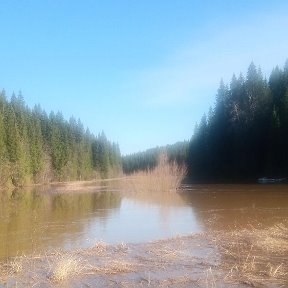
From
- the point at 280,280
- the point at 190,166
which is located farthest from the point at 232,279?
the point at 190,166

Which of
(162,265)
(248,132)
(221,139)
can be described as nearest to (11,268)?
(162,265)

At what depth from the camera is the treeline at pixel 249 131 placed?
2339 inches

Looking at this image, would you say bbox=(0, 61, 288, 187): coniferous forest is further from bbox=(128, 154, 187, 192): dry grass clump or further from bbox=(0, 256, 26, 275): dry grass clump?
bbox=(0, 256, 26, 275): dry grass clump

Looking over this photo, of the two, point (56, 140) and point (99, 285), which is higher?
point (56, 140)

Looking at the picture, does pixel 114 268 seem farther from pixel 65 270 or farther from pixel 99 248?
pixel 99 248

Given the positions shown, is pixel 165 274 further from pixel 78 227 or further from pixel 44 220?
pixel 44 220

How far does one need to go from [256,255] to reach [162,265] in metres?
2.89

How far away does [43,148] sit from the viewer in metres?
89.9

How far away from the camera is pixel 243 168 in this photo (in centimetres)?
6606

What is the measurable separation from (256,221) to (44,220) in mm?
11118

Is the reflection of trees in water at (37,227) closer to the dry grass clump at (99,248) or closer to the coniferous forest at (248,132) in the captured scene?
the dry grass clump at (99,248)

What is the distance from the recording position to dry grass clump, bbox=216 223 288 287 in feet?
31.8

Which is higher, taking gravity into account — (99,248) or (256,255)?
(99,248)

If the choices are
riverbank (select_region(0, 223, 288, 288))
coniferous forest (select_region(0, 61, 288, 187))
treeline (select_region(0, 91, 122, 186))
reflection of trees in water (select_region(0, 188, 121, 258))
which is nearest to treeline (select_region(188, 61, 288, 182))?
coniferous forest (select_region(0, 61, 288, 187))
